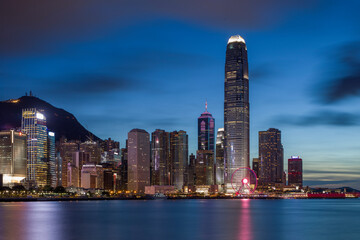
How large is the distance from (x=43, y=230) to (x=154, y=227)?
63.4ft

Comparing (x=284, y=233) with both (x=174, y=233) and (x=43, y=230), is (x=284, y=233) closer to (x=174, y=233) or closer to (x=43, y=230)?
(x=174, y=233)

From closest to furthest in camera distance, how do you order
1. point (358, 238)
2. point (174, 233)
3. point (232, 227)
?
point (358, 238) → point (174, 233) → point (232, 227)

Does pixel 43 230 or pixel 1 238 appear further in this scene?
pixel 43 230

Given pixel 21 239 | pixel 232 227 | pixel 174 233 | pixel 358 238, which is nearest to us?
pixel 21 239

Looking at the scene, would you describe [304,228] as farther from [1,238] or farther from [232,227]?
[1,238]

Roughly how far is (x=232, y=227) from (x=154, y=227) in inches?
545

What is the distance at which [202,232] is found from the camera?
78.1 m

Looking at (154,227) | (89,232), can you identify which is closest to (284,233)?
(154,227)

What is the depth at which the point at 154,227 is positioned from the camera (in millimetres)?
87125

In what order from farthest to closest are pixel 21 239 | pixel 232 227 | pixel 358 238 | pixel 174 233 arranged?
pixel 232 227, pixel 174 233, pixel 358 238, pixel 21 239

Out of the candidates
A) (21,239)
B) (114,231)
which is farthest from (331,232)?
(21,239)

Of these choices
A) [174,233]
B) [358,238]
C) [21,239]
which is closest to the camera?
[21,239]

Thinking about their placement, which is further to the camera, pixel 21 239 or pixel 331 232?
pixel 331 232

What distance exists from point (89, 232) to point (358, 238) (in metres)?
40.6
